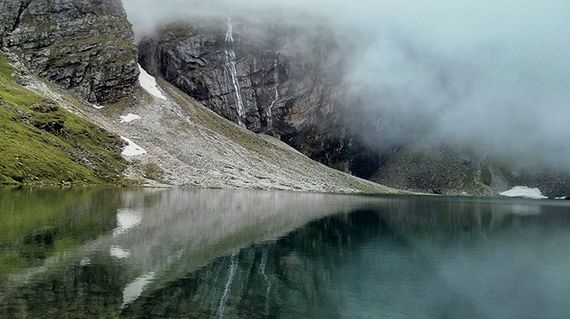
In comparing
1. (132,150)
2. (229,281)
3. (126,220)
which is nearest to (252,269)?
(229,281)

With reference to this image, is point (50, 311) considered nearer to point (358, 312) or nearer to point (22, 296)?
point (22, 296)

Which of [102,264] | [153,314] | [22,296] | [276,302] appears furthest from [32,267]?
[276,302]

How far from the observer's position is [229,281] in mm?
31797

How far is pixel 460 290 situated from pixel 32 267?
26.4 metres

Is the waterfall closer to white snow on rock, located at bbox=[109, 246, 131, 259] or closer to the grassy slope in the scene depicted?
white snow on rock, located at bbox=[109, 246, 131, 259]

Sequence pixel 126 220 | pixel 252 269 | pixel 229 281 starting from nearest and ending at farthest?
pixel 229 281 → pixel 252 269 → pixel 126 220

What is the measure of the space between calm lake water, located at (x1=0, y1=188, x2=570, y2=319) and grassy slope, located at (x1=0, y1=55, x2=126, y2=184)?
160 ft

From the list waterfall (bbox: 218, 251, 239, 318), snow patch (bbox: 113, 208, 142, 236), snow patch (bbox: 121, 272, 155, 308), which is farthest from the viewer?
snow patch (bbox: 113, 208, 142, 236)

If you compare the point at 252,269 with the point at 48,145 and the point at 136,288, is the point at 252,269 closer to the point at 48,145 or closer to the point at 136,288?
the point at 136,288

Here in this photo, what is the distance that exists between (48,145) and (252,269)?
112 metres

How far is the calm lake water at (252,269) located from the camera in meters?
25.7

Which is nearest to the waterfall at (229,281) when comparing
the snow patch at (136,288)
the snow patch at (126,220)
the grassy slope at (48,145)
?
the snow patch at (136,288)

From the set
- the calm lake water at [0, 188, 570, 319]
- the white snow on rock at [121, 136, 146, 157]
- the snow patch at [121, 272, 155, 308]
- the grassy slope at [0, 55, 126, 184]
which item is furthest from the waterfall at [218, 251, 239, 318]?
the white snow on rock at [121, 136, 146, 157]

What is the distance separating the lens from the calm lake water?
84.3 ft
